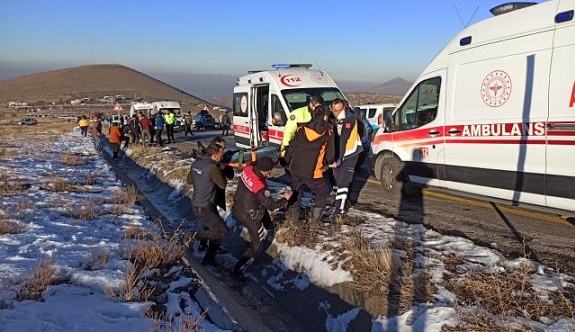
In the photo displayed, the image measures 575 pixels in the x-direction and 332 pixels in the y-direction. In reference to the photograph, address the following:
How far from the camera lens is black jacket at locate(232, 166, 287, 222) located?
20.3 feet

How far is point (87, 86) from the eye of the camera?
148875 millimetres

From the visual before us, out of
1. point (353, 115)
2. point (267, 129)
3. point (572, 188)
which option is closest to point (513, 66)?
point (572, 188)

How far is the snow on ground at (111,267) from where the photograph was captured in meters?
4.20

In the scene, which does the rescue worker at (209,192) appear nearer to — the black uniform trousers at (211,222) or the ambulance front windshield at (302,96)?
the black uniform trousers at (211,222)

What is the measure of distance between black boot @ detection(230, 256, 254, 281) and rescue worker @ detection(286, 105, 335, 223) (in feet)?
4.16

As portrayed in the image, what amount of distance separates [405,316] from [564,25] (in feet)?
12.6

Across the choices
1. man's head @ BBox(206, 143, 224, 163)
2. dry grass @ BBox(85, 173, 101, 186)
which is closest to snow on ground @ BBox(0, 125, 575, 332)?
man's head @ BBox(206, 143, 224, 163)

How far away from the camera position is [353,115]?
Result: 7.31 m

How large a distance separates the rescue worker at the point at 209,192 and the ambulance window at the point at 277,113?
532cm

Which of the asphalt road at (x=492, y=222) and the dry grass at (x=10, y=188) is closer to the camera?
the asphalt road at (x=492, y=222)

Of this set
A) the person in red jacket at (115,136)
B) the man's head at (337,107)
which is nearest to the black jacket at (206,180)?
the man's head at (337,107)

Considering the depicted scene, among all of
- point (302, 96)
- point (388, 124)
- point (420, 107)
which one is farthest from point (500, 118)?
point (302, 96)

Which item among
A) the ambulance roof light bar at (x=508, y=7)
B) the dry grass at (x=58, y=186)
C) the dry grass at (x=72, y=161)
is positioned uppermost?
the ambulance roof light bar at (x=508, y=7)

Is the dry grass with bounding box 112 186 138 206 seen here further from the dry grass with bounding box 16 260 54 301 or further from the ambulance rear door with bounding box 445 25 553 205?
the ambulance rear door with bounding box 445 25 553 205
